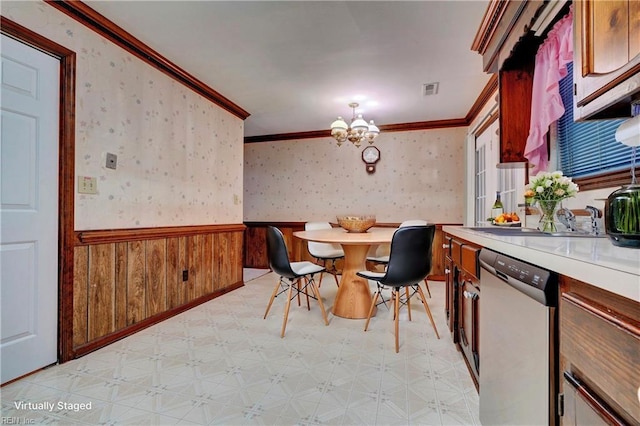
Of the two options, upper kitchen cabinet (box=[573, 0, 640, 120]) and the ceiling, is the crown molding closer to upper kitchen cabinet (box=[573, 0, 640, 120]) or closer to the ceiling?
the ceiling

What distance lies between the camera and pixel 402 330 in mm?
2379

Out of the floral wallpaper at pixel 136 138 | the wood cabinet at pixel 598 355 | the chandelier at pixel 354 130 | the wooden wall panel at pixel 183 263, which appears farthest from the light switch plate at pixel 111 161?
the wood cabinet at pixel 598 355

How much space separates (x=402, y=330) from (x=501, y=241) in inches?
63.4

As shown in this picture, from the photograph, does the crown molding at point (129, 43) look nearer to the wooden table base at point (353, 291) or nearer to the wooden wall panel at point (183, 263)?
the wooden wall panel at point (183, 263)

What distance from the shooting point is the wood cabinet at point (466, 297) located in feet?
4.64

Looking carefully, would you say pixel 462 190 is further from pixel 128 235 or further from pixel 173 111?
pixel 128 235

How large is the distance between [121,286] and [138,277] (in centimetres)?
16

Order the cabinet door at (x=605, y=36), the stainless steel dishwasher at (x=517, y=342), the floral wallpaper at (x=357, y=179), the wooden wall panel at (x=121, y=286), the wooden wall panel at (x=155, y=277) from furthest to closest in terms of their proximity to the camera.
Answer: the floral wallpaper at (x=357, y=179) → the wooden wall panel at (x=155, y=277) → the wooden wall panel at (x=121, y=286) → the cabinet door at (x=605, y=36) → the stainless steel dishwasher at (x=517, y=342)

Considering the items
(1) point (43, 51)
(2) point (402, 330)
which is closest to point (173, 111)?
(1) point (43, 51)

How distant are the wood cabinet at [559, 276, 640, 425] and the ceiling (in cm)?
196

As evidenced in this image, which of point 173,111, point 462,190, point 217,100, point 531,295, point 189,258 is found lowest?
point 189,258

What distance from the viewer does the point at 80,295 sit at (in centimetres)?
193

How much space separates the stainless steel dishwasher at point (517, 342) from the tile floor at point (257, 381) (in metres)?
0.44

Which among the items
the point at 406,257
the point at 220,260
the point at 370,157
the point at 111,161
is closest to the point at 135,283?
the point at 111,161
